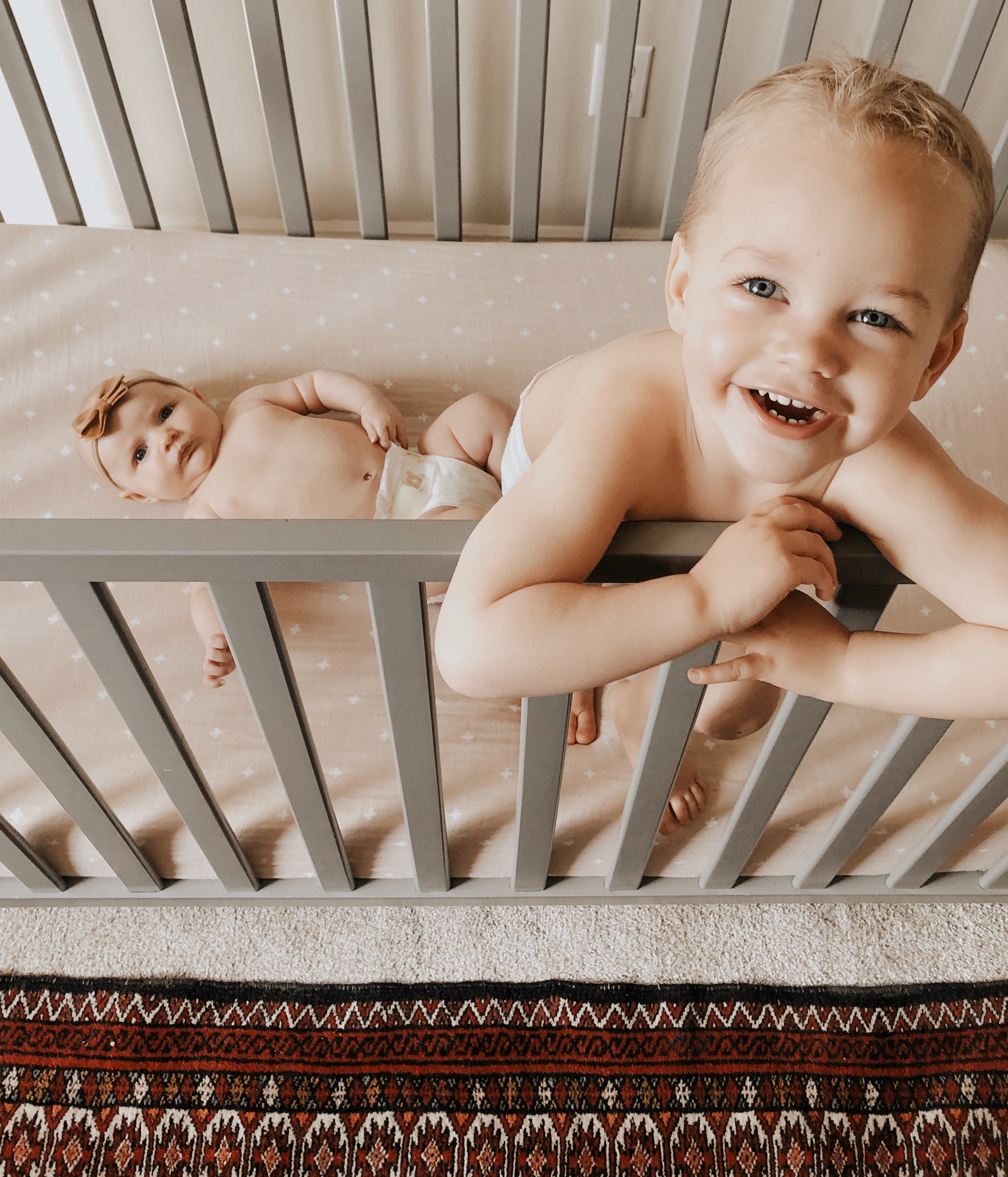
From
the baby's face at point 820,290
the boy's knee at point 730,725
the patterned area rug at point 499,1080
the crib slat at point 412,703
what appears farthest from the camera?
the patterned area rug at point 499,1080

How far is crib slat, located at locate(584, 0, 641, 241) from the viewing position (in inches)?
42.8

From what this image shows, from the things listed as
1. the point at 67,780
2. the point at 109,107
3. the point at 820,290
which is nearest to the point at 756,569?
the point at 820,290

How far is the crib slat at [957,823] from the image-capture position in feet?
2.35

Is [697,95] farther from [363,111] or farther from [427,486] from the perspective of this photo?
[427,486]

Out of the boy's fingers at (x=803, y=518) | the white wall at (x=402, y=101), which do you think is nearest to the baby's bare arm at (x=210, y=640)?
the boy's fingers at (x=803, y=518)

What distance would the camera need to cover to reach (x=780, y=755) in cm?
68

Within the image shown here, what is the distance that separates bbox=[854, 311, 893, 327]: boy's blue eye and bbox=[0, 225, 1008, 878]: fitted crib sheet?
597 mm

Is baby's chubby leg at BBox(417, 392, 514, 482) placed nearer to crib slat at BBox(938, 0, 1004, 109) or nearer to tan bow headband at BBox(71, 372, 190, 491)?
tan bow headband at BBox(71, 372, 190, 491)

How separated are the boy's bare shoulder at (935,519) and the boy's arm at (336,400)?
2.07ft

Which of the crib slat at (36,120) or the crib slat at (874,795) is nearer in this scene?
the crib slat at (874,795)

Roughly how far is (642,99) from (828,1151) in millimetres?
1535

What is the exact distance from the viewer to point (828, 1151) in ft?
3.08

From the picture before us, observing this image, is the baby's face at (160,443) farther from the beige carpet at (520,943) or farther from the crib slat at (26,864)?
the beige carpet at (520,943)

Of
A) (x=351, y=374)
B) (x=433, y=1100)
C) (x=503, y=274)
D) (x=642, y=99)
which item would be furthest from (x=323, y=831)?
(x=642, y=99)
